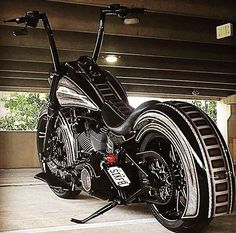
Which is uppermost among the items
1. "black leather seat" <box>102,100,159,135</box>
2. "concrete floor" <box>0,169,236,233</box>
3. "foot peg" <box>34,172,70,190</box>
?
"black leather seat" <box>102,100,159,135</box>

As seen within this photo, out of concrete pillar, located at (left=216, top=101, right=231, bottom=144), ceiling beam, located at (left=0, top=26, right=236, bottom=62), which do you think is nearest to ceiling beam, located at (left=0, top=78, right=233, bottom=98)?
concrete pillar, located at (left=216, top=101, right=231, bottom=144)

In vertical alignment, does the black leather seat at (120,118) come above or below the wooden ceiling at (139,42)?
below

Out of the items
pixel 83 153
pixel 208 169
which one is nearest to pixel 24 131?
pixel 83 153

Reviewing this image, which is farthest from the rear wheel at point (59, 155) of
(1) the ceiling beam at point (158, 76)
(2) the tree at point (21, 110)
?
(2) the tree at point (21, 110)

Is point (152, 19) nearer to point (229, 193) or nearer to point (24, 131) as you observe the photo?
point (229, 193)

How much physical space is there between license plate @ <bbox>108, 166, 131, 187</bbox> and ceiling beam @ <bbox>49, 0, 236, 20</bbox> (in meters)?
1.66

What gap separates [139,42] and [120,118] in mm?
3189

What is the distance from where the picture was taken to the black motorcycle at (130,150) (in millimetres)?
2434

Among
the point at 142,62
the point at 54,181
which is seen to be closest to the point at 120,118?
the point at 54,181

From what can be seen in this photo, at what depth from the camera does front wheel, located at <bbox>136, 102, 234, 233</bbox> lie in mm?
2398

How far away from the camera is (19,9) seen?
4453 mm

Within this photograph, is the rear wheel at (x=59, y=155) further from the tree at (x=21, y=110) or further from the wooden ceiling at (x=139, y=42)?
the tree at (x=21, y=110)

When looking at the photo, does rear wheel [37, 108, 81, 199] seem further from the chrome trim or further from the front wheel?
the front wheel

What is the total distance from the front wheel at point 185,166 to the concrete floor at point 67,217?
0.26m
